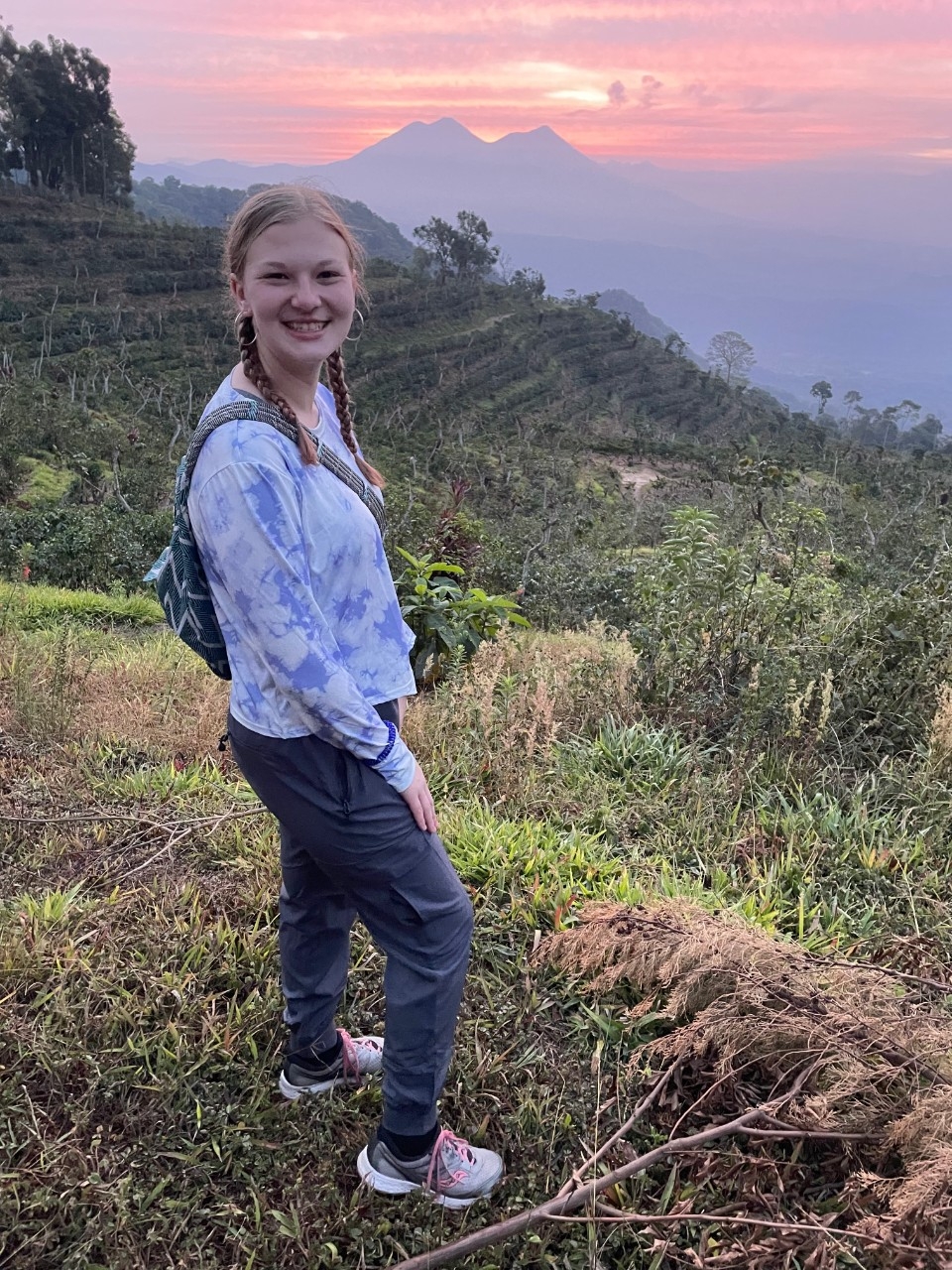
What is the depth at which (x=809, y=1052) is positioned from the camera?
192 cm

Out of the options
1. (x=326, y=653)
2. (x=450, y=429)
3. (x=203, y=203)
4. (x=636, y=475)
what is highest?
(x=203, y=203)

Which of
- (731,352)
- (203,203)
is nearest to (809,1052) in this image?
(731,352)

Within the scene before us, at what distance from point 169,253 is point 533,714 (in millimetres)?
51254

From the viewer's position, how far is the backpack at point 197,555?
1.37 metres

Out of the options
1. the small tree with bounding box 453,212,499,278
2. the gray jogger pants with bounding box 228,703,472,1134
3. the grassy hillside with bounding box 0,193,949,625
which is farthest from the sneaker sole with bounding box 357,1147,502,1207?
the small tree with bounding box 453,212,499,278

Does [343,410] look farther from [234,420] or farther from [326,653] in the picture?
[326,653]

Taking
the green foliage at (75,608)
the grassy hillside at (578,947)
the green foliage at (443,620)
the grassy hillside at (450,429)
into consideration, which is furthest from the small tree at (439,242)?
the green foliage at (443,620)

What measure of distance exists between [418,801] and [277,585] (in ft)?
1.53

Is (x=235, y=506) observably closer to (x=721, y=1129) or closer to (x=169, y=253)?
(x=721, y=1129)

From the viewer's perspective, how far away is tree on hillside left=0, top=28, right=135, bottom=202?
46594mm

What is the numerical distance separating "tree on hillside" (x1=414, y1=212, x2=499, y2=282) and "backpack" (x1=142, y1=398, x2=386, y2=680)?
6087 cm

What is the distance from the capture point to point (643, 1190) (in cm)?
176

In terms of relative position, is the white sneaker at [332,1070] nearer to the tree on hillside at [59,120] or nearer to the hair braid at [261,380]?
the hair braid at [261,380]

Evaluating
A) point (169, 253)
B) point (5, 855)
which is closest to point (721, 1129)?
point (5, 855)
